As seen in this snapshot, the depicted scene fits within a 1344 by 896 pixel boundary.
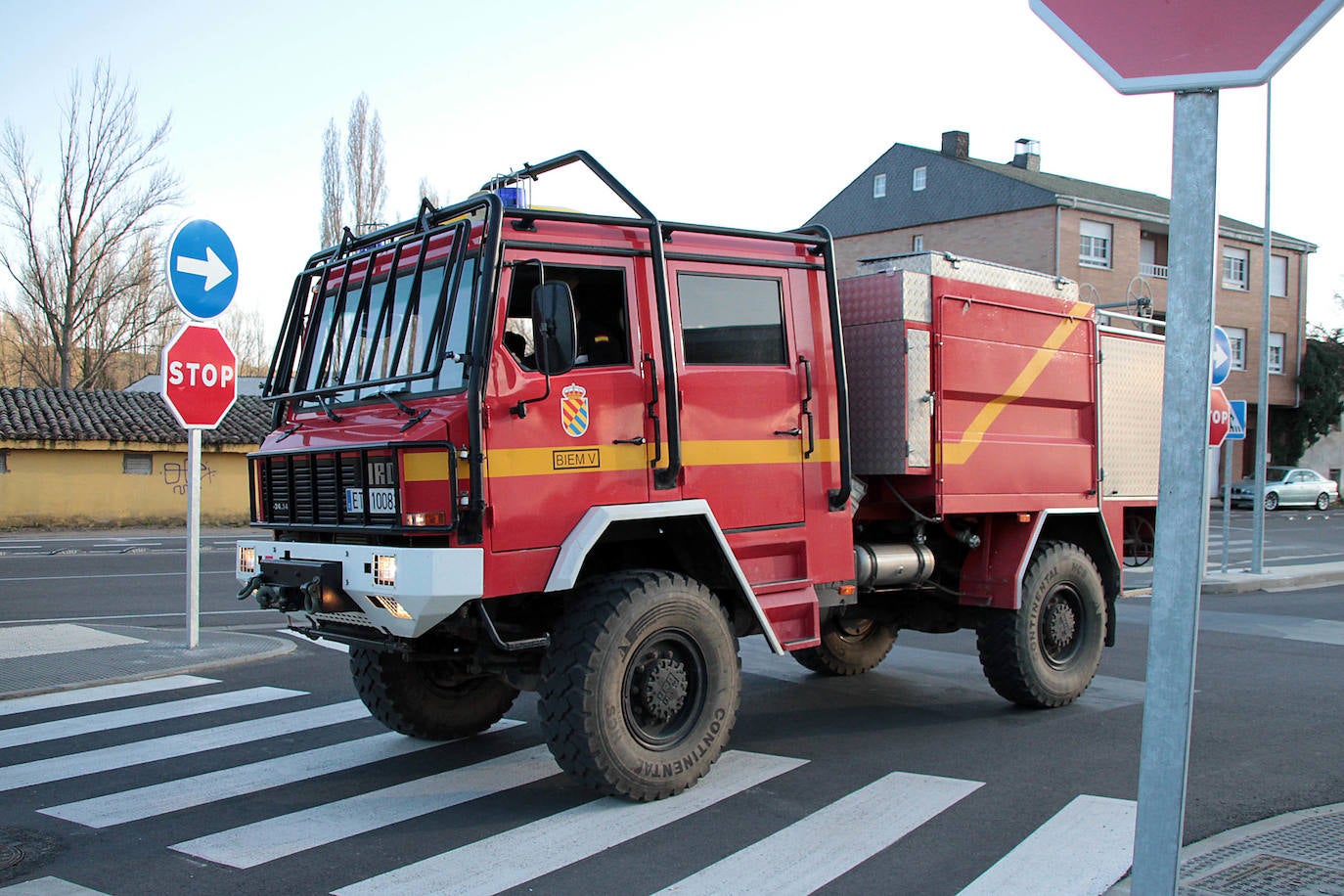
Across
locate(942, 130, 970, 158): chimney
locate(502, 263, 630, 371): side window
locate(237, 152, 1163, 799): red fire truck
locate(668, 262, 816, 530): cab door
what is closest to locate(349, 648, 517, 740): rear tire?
locate(237, 152, 1163, 799): red fire truck

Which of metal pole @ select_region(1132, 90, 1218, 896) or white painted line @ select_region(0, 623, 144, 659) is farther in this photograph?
white painted line @ select_region(0, 623, 144, 659)

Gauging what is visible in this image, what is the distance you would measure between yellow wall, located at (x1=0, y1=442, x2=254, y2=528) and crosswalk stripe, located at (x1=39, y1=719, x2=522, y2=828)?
25.7 m

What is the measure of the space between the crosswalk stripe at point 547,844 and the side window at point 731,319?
7.33ft

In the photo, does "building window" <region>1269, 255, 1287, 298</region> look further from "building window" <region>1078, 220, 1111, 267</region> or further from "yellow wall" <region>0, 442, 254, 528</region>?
"yellow wall" <region>0, 442, 254, 528</region>

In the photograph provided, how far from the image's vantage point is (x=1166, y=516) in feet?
7.92

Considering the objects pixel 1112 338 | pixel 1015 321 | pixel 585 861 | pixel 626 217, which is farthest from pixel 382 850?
pixel 1112 338

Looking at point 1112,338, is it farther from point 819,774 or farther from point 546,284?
point 546,284

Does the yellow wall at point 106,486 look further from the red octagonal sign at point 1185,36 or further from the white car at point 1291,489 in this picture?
the white car at point 1291,489

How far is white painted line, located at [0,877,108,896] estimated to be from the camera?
4.30 m

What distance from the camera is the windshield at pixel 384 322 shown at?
541 centimetres

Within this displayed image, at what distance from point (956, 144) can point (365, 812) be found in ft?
149

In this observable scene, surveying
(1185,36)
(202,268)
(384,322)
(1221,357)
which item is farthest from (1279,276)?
(1185,36)

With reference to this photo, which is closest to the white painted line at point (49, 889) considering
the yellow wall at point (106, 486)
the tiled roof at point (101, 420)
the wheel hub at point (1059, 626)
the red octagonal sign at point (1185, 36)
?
the red octagonal sign at point (1185, 36)

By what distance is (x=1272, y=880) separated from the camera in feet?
14.1
